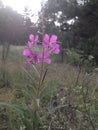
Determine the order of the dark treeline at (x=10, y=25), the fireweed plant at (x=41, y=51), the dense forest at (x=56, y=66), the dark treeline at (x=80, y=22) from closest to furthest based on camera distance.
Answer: the fireweed plant at (x=41, y=51), the dense forest at (x=56, y=66), the dark treeline at (x=10, y=25), the dark treeline at (x=80, y=22)

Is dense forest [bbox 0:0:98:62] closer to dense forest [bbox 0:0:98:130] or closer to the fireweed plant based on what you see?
dense forest [bbox 0:0:98:130]

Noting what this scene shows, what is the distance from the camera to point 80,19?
16.2 m

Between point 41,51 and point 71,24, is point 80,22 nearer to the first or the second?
point 71,24

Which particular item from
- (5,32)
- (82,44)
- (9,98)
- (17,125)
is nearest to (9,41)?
(5,32)

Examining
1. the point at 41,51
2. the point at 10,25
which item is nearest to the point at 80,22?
the point at 10,25

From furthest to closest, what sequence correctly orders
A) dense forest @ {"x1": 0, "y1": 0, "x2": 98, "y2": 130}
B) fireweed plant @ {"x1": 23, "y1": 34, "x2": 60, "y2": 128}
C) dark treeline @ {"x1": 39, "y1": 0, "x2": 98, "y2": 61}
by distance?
dark treeline @ {"x1": 39, "y1": 0, "x2": 98, "y2": 61}
dense forest @ {"x1": 0, "y1": 0, "x2": 98, "y2": 130}
fireweed plant @ {"x1": 23, "y1": 34, "x2": 60, "y2": 128}

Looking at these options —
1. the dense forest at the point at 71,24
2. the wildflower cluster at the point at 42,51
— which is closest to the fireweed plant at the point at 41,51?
the wildflower cluster at the point at 42,51

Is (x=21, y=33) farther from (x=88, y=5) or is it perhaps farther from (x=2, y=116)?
(x=2, y=116)

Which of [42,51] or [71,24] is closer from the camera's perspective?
[42,51]

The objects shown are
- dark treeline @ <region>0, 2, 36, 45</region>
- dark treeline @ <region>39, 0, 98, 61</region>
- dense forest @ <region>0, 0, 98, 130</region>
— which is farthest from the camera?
dark treeline @ <region>39, 0, 98, 61</region>

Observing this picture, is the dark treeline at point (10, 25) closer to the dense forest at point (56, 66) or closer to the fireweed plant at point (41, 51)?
the dense forest at point (56, 66)

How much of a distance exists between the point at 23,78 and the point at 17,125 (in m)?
3.12

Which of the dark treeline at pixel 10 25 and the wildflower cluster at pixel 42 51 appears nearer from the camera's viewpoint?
the wildflower cluster at pixel 42 51

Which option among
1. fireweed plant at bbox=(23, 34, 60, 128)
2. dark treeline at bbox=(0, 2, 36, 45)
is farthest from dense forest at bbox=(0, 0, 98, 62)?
fireweed plant at bbox=(23, 34, 60, 128)
